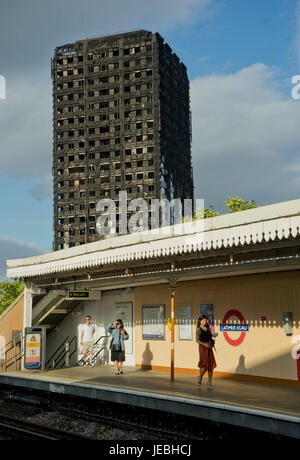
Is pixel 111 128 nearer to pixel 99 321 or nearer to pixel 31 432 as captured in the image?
pixel 99 321

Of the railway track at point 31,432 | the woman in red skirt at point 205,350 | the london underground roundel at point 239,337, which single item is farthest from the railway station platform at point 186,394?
the railway track at point 31,432

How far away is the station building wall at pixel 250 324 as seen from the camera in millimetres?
12250

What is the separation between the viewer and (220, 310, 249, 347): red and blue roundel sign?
13.4 m

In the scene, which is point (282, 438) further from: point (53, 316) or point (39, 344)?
point (53, 316)

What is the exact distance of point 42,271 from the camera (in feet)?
53.5

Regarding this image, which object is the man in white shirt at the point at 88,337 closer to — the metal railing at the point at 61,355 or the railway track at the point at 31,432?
the metal railing at the point at 61,355

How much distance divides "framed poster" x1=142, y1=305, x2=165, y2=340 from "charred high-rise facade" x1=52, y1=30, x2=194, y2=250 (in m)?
70.7

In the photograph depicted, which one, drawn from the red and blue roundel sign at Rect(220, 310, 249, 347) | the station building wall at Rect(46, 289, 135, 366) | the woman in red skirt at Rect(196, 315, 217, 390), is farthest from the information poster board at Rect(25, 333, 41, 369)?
the woman in red skirt at Rect(196, 315, 217, 390)

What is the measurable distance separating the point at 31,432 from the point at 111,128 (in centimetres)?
8713

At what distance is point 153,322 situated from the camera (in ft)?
52.6

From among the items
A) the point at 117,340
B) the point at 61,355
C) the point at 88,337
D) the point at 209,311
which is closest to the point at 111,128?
the point at 61,355

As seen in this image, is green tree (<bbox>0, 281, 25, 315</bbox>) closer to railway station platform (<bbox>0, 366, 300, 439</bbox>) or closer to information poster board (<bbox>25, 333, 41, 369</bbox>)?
information poster board (<bbox>25, 333, 41, 369</bbox>)

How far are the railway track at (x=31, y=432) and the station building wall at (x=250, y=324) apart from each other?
17.1 feet
